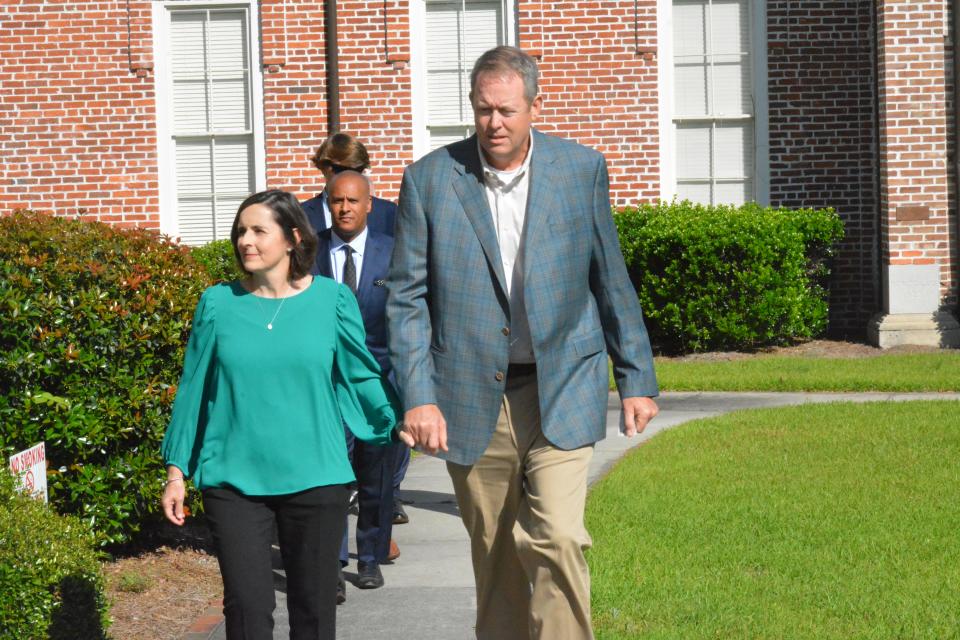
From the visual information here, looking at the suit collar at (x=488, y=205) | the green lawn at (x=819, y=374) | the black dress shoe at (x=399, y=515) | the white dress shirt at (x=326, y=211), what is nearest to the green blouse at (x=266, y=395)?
the suit collar at (x=488, y=205)

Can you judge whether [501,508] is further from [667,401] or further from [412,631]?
[667,401]

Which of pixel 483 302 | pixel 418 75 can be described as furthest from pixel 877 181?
pixel 483 302

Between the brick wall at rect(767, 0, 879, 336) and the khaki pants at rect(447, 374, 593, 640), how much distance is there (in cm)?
1116

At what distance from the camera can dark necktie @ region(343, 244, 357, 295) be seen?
674 centimetres


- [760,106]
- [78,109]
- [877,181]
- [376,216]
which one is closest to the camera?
[376,216]

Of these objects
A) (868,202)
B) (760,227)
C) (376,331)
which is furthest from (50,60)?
(376,331)

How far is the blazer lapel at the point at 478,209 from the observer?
461 centimetres

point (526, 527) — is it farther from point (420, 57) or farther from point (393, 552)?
point (420, 57)

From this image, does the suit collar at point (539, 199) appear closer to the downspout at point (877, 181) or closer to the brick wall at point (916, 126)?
the brick wall at point (916, 126)

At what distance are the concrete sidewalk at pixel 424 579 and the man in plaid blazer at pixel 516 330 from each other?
4.04 ft

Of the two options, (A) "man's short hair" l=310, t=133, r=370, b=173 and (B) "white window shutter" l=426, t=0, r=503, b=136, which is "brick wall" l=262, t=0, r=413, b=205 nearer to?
(B) "white window shutter" l=426, t=0, r=503, b=136

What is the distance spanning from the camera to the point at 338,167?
23.7 ft

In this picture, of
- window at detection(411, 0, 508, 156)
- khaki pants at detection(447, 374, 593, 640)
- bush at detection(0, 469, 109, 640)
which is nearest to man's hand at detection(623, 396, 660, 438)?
khaki pants at detection(447, 374, 593, 640)

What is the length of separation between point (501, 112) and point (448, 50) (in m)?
11.3
